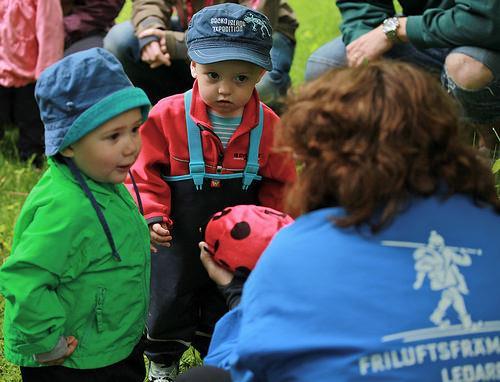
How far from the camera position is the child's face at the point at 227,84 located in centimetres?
274

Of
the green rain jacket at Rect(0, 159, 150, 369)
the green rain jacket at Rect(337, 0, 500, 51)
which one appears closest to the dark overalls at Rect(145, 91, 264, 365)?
the green rain jacket at Rect(0, 159, 150, 369)

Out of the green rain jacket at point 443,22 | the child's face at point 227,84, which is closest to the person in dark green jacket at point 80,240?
the child's face at point 227,84

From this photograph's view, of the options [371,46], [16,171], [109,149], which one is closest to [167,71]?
[16,171]

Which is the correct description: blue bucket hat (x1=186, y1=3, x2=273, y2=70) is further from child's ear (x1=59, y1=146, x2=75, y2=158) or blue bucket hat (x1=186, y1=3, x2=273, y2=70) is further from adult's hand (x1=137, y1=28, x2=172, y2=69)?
adult's hand (x1=137, y1=28, x2=172, y2=69)

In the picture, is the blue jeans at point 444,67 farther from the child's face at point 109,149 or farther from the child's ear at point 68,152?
the child's ear at point 68,152

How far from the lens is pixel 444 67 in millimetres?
3834

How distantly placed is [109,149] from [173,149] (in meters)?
0.51

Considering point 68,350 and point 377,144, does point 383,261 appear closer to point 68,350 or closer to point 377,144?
point 377,144

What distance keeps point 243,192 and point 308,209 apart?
992 mm

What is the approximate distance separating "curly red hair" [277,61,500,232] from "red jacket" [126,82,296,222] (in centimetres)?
92

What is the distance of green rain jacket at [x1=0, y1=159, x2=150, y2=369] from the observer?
83.2 inches

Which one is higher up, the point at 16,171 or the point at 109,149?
the point at 109,149

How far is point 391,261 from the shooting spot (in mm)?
1688

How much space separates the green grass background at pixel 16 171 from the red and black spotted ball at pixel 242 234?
1.20m
